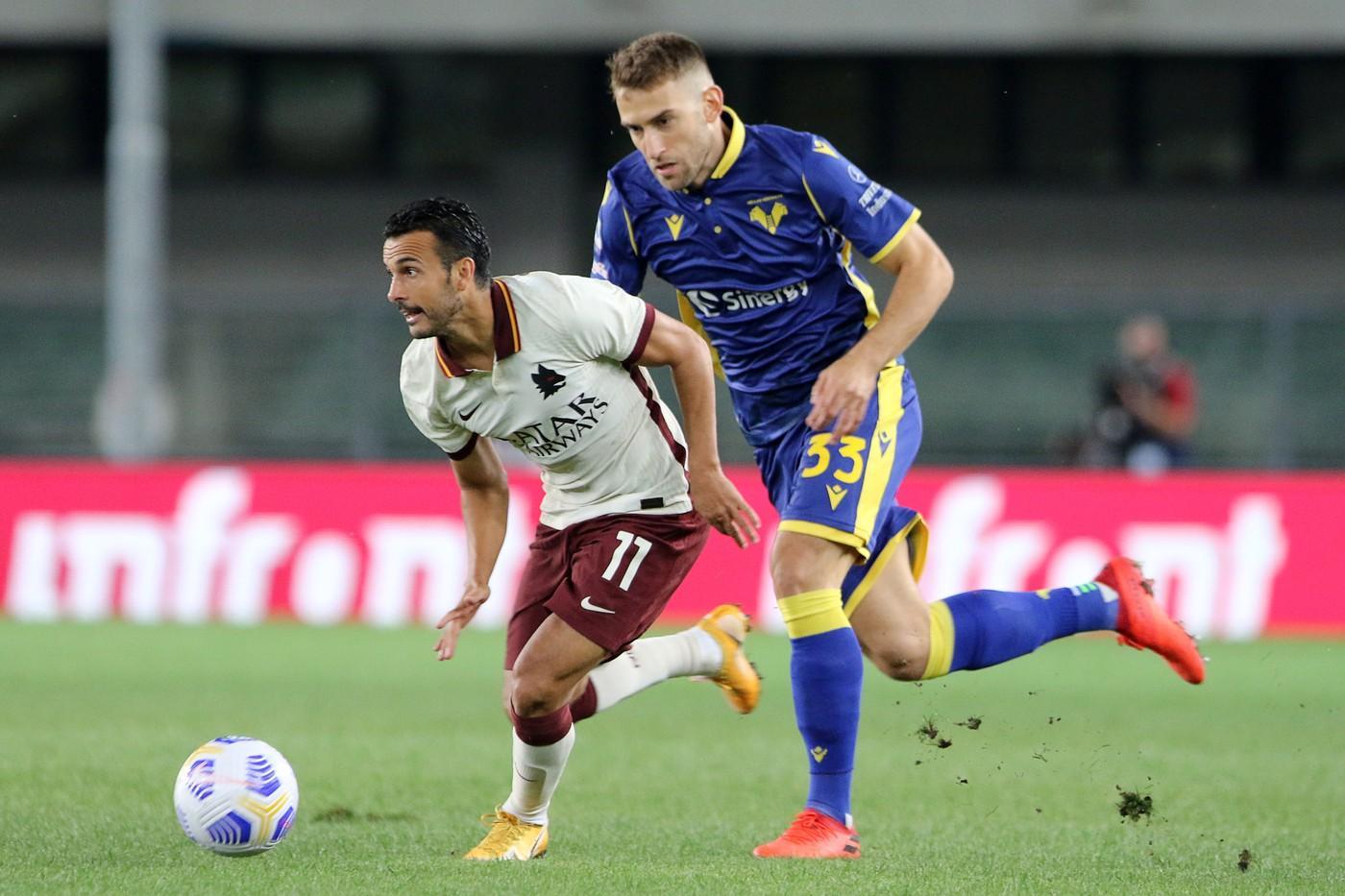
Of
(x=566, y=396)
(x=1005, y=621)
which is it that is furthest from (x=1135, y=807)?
(x=566, y=396)

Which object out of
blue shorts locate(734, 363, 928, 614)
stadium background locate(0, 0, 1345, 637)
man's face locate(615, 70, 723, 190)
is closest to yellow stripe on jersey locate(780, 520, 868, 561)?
blue shorts locate(734, 363, 928, 614)

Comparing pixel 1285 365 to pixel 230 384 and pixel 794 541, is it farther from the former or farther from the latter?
pixel 794 541

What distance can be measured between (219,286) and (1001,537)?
525 inches

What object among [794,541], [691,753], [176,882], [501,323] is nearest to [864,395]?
[794,541]

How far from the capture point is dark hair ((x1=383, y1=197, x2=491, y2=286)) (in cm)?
540

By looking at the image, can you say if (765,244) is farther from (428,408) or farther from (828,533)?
(428,408)

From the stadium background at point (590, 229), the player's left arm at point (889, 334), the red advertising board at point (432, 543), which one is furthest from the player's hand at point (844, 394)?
the stadium background at point (590, 229)

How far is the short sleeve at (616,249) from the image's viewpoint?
612 centimetres

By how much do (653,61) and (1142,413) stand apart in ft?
38.5

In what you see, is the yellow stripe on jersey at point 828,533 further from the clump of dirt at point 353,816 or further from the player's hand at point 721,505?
the clump of dirt at point 353,816

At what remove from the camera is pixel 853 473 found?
19.4 feet

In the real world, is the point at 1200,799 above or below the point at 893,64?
below

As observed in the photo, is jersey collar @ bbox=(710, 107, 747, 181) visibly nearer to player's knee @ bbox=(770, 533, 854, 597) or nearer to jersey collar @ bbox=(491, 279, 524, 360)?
jersey collar @ bbox=(491, 279, 524, 360)

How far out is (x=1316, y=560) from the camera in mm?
12953
